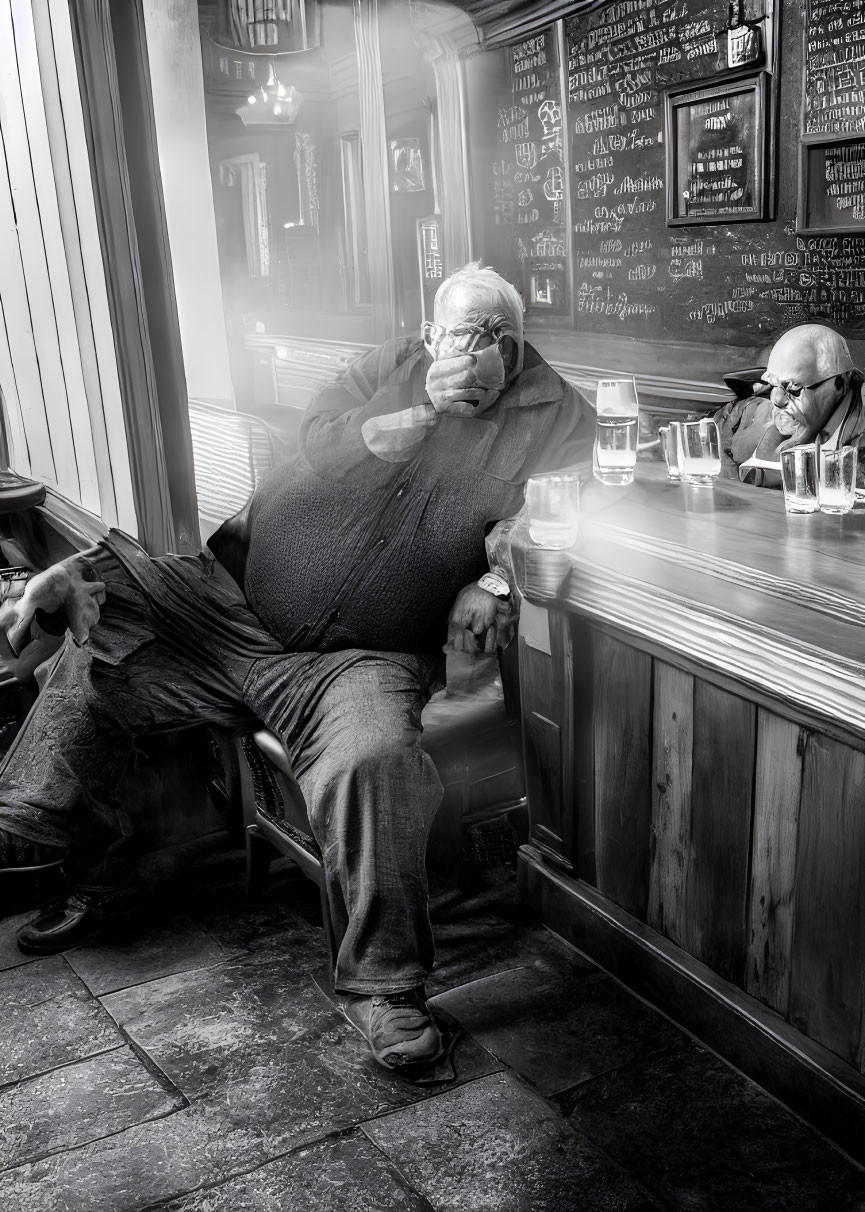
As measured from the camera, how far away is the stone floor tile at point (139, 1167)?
1.83 meters

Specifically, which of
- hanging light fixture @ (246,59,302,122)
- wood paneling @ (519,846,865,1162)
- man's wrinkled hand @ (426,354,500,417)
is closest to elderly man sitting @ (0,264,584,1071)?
man's wrinkled hand @ (426,354,500,417)

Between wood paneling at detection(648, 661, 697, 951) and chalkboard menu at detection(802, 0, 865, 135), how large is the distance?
3.02m

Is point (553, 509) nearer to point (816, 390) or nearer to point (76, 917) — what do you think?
point (816, 390)

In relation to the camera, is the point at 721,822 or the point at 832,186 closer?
the point at 721,822

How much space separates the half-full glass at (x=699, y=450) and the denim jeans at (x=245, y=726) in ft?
2.68

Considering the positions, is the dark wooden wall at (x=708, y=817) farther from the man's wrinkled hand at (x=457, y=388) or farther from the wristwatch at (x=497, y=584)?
the man's wrinkled hand at (x=457, y=388)

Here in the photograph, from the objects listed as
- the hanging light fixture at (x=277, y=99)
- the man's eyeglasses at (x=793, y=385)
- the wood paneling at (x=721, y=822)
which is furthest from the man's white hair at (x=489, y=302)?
the hanging light fixture at (x=277, y=99)

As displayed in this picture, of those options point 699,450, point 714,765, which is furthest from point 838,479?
point 714,765

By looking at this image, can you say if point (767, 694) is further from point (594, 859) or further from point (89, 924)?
point (89, 924)

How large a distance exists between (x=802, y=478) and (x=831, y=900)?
0.92 m

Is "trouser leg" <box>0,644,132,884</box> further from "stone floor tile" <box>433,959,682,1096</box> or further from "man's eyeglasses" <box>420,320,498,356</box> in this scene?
"man's eyeglasses" <box>420,320,498,356</box>

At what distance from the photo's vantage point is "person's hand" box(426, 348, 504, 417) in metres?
2.62

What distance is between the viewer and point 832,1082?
6.15 ft

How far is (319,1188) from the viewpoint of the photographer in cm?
185
